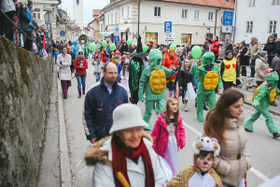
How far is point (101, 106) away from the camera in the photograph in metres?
3.75

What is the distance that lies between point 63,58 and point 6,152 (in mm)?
7680

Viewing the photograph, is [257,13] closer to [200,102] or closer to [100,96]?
[200,102]

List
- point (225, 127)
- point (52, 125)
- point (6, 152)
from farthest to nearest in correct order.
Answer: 1. point (52, 125)
2. point (225, 127)
3. point (6, 152)

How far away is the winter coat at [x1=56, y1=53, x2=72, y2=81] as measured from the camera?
389 inches

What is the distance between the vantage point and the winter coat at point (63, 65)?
9.89m

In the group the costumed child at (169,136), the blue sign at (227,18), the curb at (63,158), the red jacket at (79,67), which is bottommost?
the curb at (63,158)

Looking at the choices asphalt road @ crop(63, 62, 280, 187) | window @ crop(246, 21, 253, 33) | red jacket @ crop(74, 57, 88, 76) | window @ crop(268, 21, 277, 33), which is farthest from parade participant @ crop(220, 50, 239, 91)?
window @ crop(246, 21, 253, 33)

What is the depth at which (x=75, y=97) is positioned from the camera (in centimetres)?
1068

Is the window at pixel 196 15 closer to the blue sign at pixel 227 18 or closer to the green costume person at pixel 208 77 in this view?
the blue sign at pixel 227 18

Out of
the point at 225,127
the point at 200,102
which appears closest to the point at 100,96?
the point at 225,127

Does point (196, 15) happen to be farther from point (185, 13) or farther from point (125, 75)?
point (125, 75)

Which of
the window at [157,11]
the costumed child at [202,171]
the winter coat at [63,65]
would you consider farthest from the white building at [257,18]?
the costumed child at [202,171]

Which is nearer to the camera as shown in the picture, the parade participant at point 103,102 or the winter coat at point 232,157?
the winter coat at point 232,157

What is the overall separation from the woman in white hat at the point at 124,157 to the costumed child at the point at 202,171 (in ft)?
1.91
